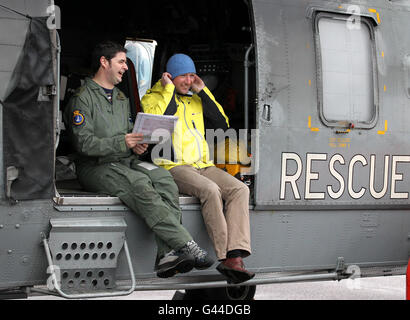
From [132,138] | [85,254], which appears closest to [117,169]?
[132,138]

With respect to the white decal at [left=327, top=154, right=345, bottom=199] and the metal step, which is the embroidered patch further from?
the white decal at [left=327, top=154, right=345, bottom=199]

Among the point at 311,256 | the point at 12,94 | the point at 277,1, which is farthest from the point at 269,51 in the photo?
the point at 12,94

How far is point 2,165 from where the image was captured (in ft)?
16.5

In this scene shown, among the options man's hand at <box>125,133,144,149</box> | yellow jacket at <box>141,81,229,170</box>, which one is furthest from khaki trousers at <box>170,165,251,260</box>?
man's hand at <box>125,133,144,149</box>

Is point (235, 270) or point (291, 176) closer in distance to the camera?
point (235, 270)

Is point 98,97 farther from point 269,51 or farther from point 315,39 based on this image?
point 315,39

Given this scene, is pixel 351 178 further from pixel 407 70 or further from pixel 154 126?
pixel 154 126

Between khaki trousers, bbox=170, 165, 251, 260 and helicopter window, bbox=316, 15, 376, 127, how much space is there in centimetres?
→ 123

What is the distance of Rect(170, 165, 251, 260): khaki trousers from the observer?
18.5ft

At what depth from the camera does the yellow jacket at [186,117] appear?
19.1 feet

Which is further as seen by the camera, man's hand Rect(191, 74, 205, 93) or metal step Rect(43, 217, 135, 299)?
man's hand Rect(191, 74, 205, 93)

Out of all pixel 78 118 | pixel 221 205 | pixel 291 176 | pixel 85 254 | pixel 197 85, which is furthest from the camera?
pixel 291 176

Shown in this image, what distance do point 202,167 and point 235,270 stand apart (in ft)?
3.11

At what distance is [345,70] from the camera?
263 inches
